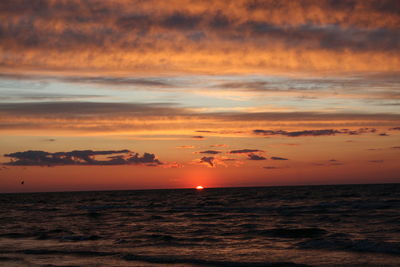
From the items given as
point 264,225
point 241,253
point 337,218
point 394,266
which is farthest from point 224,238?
point 337,218

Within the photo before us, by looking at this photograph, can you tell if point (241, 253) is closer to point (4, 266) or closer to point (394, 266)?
point (394, 266)

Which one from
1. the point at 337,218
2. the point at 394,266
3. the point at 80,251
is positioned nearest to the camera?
the point at 394,266

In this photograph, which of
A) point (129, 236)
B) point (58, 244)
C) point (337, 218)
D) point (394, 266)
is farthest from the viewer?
point (337, 218)

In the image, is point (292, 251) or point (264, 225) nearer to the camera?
point (292, 251)

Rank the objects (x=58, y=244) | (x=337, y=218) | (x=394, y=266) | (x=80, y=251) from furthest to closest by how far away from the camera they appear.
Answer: (x=337, y=218) → (x=58, y=244) → (x=80, y=251) → (x=394, y=266)

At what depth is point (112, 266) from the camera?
71.2 feet

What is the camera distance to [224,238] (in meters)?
31.5

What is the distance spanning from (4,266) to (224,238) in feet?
46.9

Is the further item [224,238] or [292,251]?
[224,238]

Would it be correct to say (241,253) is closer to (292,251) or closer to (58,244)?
(292,251)

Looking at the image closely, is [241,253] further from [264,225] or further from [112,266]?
[264,225]

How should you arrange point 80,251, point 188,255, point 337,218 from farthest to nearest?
1. point 337,218
2. point 80,251
3. point 188,255

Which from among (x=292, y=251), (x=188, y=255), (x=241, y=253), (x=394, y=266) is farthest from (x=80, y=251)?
(x=394, y=266)

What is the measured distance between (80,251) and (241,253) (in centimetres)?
880
